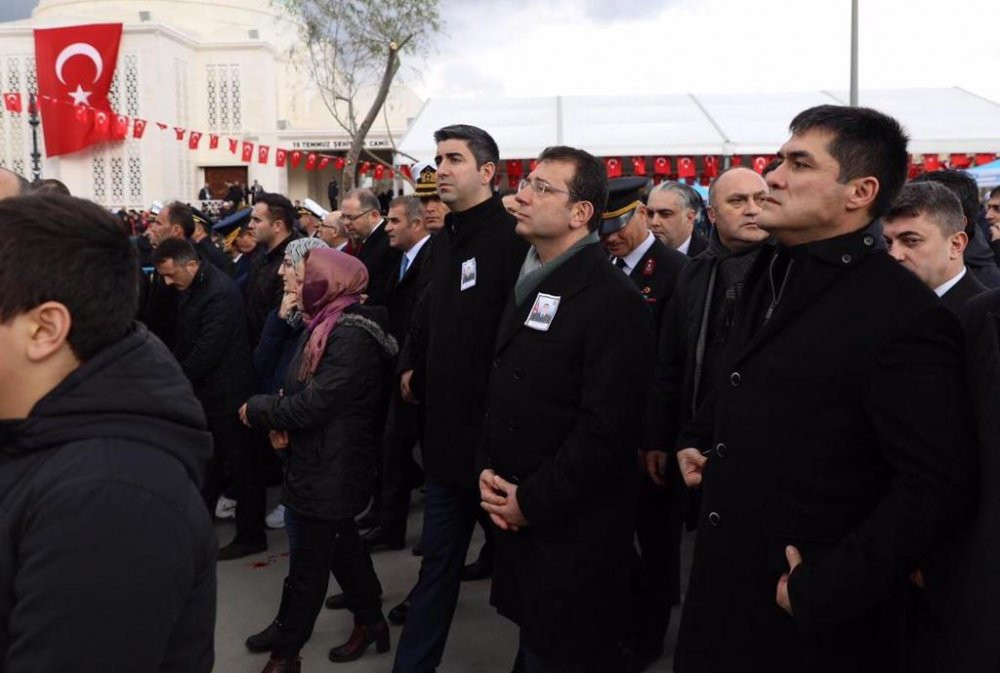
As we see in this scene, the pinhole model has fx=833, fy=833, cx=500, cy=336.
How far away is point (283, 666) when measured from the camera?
3.35 metres

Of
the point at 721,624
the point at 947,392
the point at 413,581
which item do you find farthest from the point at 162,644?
the point at 413,581

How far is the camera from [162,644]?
4.02 ft

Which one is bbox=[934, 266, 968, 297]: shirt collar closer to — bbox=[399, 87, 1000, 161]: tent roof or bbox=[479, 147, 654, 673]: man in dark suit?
bbox=[479, 147, 654, 673]: man in dark suit

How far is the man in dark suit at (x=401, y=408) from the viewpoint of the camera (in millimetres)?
4840

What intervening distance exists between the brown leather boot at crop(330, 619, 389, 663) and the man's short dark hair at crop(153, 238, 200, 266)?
2382 mm

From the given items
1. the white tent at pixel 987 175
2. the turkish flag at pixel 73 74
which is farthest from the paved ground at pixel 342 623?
the turkish flag at pixel 73 74

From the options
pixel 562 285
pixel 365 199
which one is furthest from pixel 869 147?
pixel 365 199

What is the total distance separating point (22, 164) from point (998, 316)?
127 ft

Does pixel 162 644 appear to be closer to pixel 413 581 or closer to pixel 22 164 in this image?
pixel 413 581

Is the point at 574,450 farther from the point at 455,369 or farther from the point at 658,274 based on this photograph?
the point at 658,274

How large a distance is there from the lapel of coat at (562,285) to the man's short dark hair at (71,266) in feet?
5.21

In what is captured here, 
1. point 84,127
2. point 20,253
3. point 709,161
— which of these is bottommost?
point 20,253

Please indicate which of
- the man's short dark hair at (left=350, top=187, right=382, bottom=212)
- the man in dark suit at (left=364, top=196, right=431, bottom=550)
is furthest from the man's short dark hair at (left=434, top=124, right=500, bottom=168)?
the man's short dark hair at (left=350, top=187, right=382, bottom=212)

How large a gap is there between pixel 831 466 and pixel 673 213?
3.28 metres
